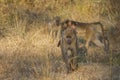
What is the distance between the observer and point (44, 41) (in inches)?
322

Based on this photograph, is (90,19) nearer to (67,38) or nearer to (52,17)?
(52,17)

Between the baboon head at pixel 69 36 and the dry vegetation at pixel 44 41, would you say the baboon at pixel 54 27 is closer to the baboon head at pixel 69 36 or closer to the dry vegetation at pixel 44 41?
the dry vegetation at pixel 44 41

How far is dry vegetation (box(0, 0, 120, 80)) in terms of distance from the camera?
656 centimetres

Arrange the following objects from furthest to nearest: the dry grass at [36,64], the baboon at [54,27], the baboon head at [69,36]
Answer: the baboon at [54,27] < the baboon head at [69,36] < the dry grass at [36,64]

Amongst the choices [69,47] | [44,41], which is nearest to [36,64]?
[69,47]

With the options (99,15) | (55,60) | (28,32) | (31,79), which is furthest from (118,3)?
(31,79)

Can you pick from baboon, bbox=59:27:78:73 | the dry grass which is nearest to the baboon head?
baboon, bbox=59:27:78:73

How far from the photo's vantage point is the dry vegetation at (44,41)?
21.5ft

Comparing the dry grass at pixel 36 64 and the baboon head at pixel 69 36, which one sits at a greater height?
the baboon head at pixel 69 36

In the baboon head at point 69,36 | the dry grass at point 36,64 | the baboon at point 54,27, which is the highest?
the baboon head at point 69,36

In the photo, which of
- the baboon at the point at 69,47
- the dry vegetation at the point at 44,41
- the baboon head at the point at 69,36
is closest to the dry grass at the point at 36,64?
the dry vegetation at the point at 44,41

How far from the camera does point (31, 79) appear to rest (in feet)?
20.9

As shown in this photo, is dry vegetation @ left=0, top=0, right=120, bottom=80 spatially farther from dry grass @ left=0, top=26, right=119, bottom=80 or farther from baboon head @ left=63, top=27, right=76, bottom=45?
baboon head @ left=63, top=27, right=76, bottom=45

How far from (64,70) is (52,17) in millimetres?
2942
